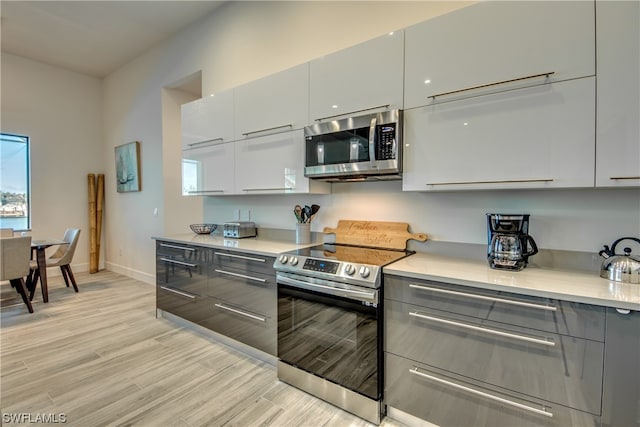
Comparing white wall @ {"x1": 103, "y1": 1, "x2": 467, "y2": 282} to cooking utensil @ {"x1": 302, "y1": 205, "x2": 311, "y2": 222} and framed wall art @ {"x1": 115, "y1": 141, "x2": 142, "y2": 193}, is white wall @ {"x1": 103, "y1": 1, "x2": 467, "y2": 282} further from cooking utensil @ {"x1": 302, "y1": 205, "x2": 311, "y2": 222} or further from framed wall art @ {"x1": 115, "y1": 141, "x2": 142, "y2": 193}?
cooking utensil @ {"x1": 302, "y1": 205, "x2": 311, "y2": 222}

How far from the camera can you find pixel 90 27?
12.4ft

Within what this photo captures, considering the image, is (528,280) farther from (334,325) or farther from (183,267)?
(183,267)

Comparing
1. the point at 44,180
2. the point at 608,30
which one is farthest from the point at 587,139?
the point at 44,180

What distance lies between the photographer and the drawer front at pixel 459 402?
1.24m

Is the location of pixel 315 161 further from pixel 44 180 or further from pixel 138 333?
pixel 44 180

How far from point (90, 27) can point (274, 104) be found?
10.6 feet

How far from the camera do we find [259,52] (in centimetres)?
303

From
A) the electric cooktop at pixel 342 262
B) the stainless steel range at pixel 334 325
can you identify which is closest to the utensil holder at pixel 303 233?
the electric cooktop at pixel 342 262

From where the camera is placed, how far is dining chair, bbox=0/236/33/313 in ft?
10.3

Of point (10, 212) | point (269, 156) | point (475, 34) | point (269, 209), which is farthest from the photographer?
point (10, 212)

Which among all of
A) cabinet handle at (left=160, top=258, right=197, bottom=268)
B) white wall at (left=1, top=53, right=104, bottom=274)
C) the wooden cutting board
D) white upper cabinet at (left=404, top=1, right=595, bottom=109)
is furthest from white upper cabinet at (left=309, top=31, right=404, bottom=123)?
white wall at (left=1, top=53, right=104, bottom=274)

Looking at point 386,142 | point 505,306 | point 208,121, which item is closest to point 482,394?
point 505,306

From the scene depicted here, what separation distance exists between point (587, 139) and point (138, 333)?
3649 mm

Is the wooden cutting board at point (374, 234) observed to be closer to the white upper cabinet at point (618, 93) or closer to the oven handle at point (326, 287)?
the oven handle at point (326, 287)
